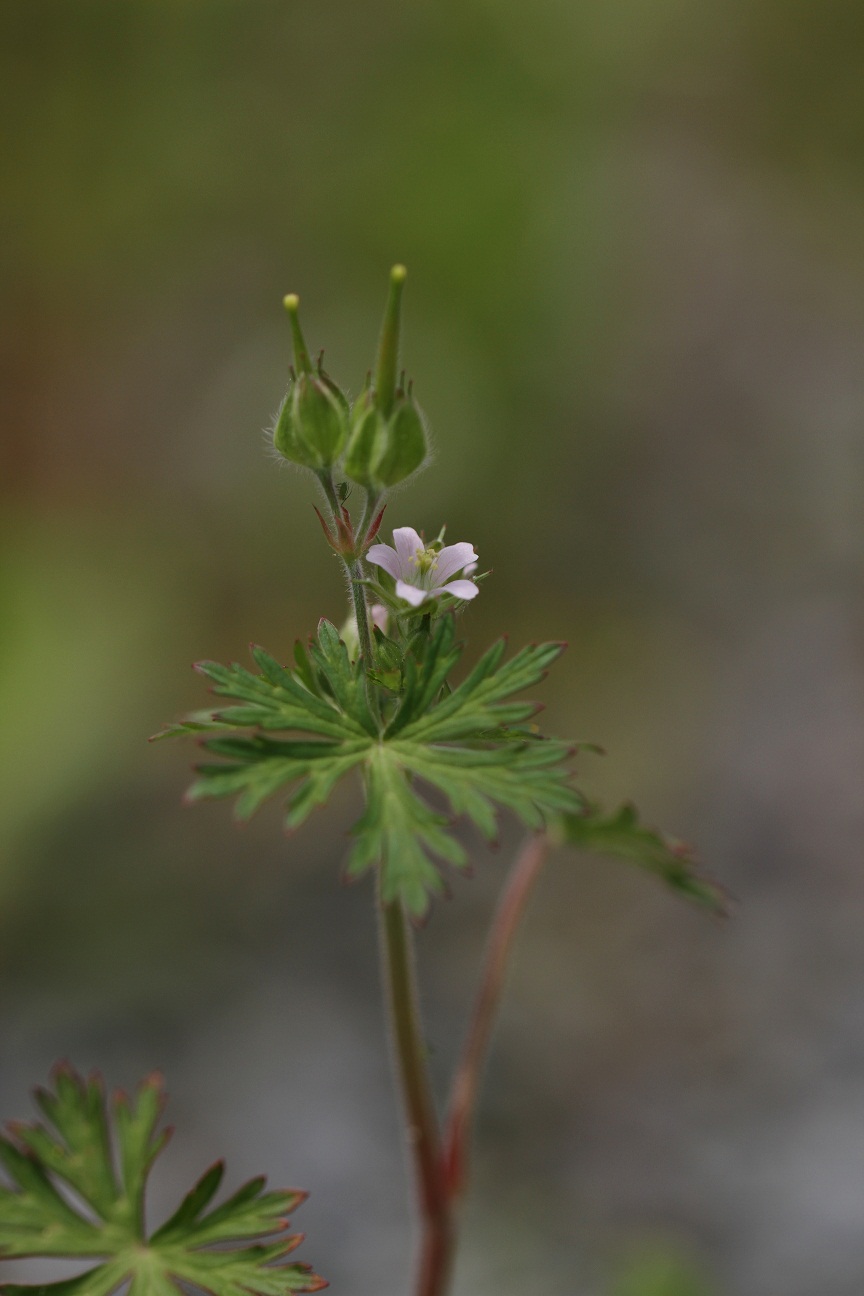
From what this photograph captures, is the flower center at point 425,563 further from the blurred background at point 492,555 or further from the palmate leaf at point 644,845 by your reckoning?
the blurred background at point 492,555

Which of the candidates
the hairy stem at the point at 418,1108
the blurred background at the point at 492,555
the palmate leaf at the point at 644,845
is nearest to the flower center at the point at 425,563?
the hairy stem at the point at 418,1108

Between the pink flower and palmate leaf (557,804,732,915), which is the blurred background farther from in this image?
the pink flower

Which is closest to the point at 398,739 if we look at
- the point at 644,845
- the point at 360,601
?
the point at 360,601

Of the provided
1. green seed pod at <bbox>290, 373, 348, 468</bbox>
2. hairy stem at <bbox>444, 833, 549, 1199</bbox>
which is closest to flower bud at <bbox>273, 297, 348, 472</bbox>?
green seed pod at <bbox>290, 373, 348, 468</bbox>

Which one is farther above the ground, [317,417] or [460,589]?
[317,417]

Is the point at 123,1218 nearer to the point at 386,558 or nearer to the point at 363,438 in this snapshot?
the point at 386,558

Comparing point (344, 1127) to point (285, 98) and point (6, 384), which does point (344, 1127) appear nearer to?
point (6, 384)
